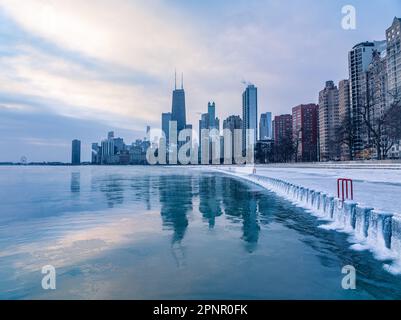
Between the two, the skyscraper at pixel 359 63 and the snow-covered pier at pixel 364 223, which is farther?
the skyscraper at pixel 359 63

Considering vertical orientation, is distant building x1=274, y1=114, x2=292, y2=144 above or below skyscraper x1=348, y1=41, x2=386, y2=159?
below

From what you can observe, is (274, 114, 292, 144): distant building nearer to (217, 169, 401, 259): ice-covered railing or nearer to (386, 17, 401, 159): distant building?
(386, 17, 401, 159): distant building

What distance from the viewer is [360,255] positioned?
7781 mm

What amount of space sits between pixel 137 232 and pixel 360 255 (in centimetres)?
766

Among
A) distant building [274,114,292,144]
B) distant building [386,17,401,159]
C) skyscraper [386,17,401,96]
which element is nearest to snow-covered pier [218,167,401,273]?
distant building [386,17,401,159]

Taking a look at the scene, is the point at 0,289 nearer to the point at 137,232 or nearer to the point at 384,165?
the point at 137,232

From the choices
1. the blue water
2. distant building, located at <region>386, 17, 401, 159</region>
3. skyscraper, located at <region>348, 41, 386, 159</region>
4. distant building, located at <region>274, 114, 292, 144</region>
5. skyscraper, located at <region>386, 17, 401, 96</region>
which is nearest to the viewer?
the blue water

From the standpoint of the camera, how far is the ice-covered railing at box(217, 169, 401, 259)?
25.2ft

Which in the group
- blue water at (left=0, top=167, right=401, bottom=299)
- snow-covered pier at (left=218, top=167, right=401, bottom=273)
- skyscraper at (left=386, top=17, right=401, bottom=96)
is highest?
skyscraper at (left=386, top=17, right=401, bottom=96)

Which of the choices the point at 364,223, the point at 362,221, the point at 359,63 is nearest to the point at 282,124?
the point at 359,63

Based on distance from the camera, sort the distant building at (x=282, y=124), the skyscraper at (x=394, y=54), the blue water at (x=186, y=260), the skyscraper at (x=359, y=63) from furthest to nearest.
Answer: the distant building at (x=282, y=124), the skyscraper at (x=359, y=63), the skyscraper at (x=394, y=54), the blue water at (x=186, y=260)

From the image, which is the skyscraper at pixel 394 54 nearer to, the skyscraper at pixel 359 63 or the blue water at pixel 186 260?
the skyscraper at pixel 359 63

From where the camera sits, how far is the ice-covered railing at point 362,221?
7.68 m

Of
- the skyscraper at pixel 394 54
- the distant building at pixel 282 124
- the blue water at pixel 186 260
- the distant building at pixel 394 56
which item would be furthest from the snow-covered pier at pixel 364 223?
→ the distant building at pixel 282 124
